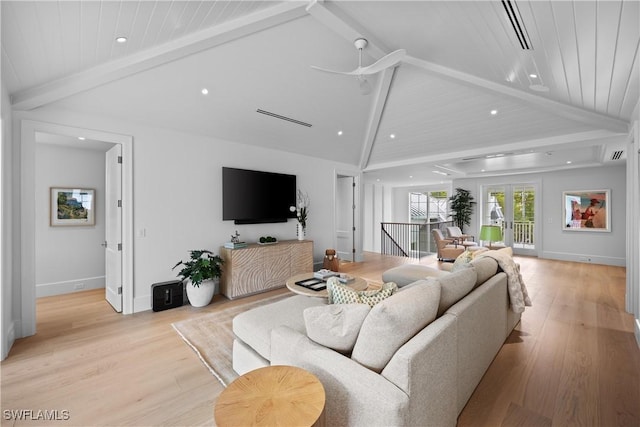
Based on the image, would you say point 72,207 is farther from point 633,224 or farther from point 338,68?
point 633,224

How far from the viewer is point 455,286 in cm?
200

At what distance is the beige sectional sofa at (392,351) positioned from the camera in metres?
1.25

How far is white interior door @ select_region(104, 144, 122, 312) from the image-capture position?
11.9ft

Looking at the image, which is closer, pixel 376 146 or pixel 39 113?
pixel 39 113

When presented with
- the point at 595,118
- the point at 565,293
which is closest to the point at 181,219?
the point at 595,118

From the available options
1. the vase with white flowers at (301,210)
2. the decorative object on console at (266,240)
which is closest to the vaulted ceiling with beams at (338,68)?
the vase with white flowers at (301,210)

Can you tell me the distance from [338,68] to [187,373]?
3981mm

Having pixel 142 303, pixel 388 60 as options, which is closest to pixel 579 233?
pixel 388 60

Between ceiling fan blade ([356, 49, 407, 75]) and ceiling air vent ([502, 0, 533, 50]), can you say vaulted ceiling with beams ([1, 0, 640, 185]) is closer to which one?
ceiling air vent ([502, 0, 533, 50])

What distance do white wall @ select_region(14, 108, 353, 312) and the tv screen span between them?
0.14 metres

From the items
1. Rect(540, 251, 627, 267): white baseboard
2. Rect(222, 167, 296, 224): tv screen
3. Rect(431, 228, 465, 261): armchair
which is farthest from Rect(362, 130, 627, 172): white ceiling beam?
Rect(540, 251, 627, 267): white baseboard

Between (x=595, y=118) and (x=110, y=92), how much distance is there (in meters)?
6.06

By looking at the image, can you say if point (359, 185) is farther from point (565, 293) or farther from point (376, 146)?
point (565, 293)

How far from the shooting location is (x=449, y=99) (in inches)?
172
